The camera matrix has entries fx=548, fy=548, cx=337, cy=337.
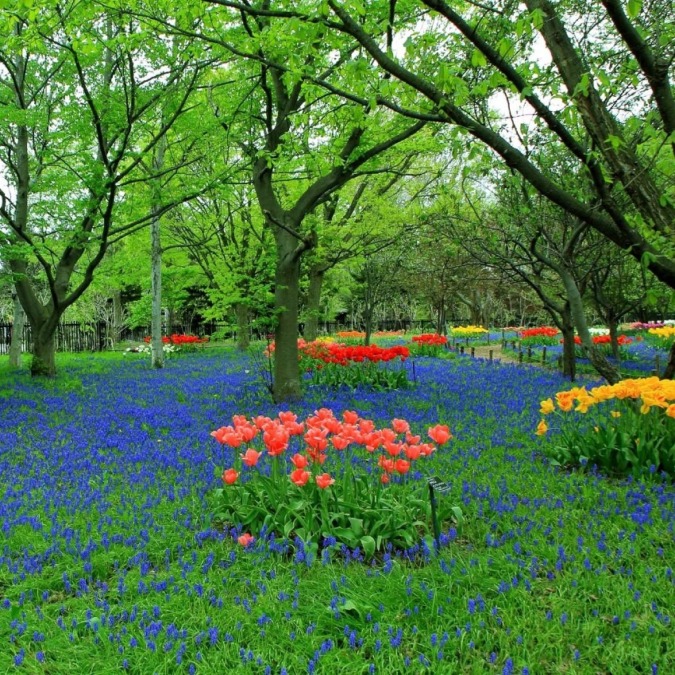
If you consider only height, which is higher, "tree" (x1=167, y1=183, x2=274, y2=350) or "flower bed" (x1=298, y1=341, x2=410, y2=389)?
"tree" (x1=167, y1=183, x2=274, y2=350)

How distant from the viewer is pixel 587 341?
8.14m

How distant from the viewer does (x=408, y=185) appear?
80.3ft

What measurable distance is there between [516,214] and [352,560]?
24.0 ft

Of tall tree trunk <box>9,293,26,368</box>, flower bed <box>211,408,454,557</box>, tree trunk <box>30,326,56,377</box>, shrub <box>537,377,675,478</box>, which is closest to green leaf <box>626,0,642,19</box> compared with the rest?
flower bed <box>211,408,454,557</box>

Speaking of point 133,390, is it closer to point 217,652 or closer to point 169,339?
point 217,652

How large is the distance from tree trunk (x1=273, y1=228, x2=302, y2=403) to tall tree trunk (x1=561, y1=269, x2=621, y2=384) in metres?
4.77

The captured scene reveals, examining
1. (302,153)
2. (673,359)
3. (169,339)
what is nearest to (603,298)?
(673,359)

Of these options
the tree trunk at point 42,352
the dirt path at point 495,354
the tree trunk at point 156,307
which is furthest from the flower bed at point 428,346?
the tree trunk at point 42,352

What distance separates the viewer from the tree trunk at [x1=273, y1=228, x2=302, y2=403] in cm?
982

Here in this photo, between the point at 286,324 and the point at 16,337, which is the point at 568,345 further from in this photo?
the point at 16,337

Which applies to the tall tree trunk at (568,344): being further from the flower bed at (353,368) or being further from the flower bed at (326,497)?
the flower bed at (326,497)

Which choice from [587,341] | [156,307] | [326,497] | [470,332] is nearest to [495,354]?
[470,332]

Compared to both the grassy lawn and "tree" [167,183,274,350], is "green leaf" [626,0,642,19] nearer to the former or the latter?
the grassy lawn

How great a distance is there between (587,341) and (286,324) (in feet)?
16.2
